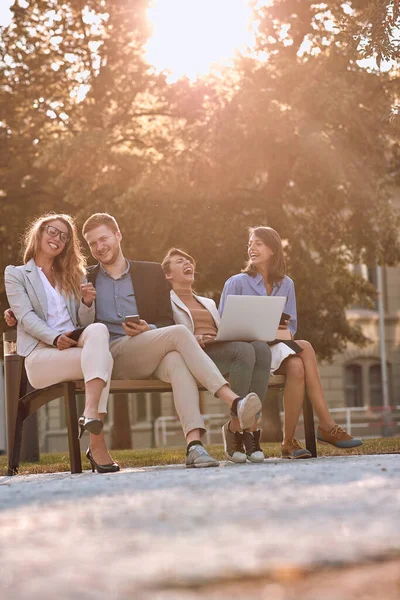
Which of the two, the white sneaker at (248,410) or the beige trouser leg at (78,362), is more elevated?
the beige trouser leg at (78,362)

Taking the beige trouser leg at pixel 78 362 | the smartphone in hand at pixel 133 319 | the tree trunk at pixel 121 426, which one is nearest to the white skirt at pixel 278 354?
the smartphone in hand at pixel 133 319

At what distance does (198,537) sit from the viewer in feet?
9.59

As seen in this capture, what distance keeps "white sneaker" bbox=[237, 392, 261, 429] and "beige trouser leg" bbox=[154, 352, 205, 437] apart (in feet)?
0.85

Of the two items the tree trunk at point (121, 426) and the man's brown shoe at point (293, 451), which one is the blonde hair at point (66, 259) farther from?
the tree trunk at point (121, 426)

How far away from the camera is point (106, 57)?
2044 cm

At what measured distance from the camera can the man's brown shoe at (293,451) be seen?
6.90 metres

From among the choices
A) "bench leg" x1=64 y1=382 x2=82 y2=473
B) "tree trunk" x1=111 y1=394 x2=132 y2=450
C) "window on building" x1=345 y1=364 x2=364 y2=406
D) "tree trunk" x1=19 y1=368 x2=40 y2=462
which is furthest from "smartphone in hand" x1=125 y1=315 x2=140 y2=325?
"window on building" x1=345 y1=364 x2=364 y2=406

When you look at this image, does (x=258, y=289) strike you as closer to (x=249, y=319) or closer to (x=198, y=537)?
(x=249, y=319)

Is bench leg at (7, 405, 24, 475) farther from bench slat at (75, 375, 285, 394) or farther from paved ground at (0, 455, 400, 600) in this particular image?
paved ground at (0, 455, 400, 600)

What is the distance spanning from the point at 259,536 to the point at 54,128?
691 inches

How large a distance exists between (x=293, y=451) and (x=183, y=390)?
3.50 feet

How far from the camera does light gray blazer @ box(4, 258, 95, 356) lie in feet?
21.3

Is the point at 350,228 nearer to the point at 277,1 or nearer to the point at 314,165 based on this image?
the point at 314,165

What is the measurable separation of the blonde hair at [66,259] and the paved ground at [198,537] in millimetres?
2223
